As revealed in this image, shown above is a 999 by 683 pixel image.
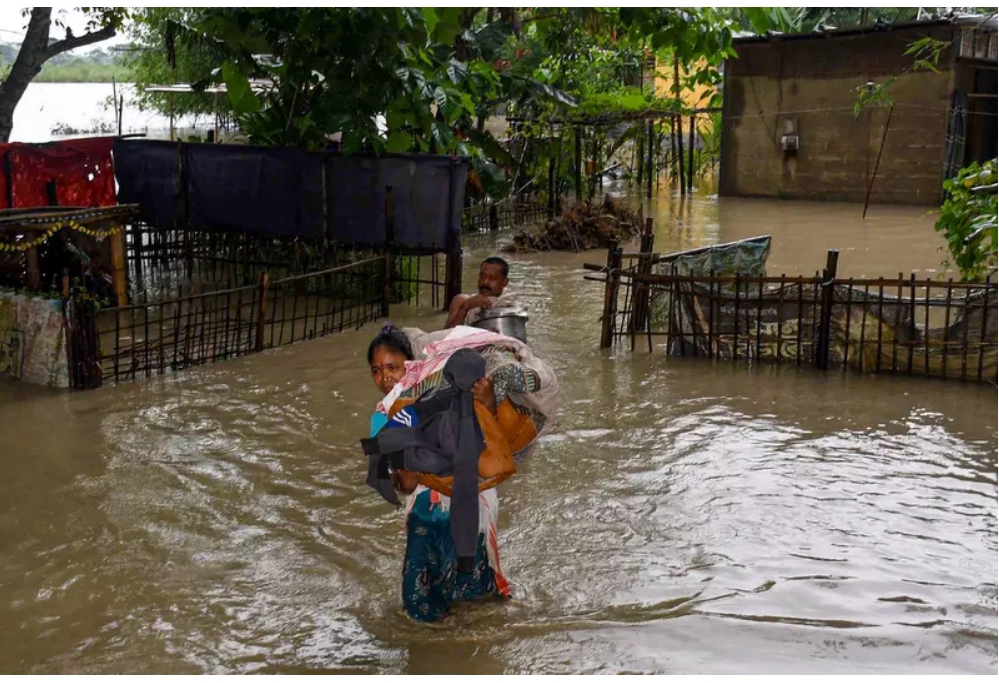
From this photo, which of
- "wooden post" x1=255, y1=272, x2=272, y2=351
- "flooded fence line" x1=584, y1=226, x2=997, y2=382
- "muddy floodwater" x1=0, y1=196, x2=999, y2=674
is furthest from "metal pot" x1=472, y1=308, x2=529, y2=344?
"wooden post" x1=255, y1=272, x2=272, y2=351

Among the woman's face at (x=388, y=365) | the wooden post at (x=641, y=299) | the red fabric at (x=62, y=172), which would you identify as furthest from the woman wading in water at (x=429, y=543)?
the red fabric at (x=62, y=172)

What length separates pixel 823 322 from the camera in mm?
8750

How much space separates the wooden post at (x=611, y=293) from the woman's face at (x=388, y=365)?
207 inches

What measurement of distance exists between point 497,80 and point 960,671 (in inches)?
404

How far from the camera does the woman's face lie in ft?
13.4

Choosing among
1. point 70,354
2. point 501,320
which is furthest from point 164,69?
point 501,320

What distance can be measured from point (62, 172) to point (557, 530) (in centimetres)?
979

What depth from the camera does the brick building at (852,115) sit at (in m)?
20.5

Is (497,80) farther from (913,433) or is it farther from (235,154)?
(913,433)

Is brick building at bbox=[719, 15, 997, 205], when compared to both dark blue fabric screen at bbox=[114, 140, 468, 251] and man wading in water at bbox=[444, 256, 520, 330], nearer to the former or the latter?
dark blue fabric screen at bbox=[114, 140, 468, 251]

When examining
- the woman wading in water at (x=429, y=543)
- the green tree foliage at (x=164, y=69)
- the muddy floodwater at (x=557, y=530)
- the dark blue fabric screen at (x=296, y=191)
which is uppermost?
the green tree foliage at (x=164, y=69)

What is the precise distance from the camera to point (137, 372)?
897 centimetres

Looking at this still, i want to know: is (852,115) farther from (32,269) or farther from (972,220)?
(32,269)

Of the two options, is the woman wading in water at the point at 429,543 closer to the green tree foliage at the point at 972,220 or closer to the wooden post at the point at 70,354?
the wooden post at the point at 70,354
